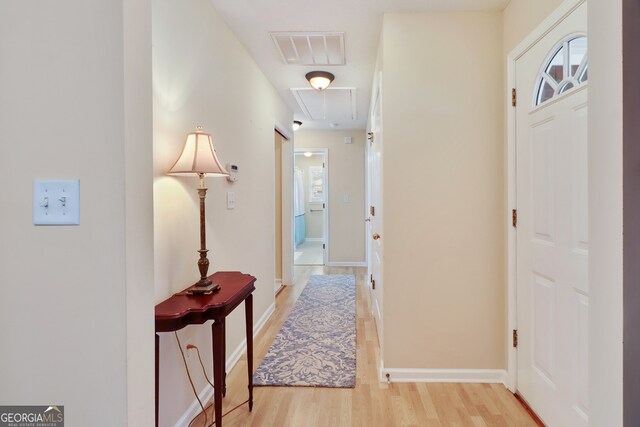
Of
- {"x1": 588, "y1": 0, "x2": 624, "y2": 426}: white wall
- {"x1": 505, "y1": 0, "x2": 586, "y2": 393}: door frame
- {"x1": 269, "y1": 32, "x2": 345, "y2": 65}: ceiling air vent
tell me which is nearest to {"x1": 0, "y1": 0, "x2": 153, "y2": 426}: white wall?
{"x1": 588, "y1": 0, "x2": 624, "y2": 426}: white wall

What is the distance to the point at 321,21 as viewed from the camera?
2.27 metres

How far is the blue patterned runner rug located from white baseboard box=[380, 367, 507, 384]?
278 millimetres

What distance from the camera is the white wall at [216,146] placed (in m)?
1.53

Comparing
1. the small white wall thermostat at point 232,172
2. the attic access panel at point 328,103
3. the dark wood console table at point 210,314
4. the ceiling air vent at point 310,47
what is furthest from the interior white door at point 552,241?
the attic access panel at point 328,103

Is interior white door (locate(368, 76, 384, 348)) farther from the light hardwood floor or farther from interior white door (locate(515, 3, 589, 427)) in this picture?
interior white door (locate(515, 3, 589, 427))

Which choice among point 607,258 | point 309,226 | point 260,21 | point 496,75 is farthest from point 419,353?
point 309,226

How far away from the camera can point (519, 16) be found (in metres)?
1.89

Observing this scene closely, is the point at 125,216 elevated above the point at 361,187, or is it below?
below

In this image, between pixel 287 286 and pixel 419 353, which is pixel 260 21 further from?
pixel 287 286

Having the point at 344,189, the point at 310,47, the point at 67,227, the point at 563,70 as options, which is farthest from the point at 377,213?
the point at 344,189

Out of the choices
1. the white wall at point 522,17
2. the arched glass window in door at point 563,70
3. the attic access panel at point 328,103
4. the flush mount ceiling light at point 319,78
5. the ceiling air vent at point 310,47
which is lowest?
the arched glass window in door at point 563,70

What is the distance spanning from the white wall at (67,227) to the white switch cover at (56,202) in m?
0.02

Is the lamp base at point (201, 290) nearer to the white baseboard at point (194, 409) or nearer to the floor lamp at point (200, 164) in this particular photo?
the floor lamp at point (200, 164)

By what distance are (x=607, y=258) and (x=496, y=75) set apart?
170 centimetres
